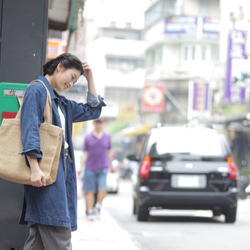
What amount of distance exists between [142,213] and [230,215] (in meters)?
1.47

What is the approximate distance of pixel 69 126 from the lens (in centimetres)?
443

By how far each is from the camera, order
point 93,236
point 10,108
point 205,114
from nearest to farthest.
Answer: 1. point 10,108
2. point 93,236
3. point 205,114

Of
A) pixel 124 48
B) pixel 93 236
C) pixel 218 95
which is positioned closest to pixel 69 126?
pixel 93 236

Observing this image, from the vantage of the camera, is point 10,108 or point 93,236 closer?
point 10,108

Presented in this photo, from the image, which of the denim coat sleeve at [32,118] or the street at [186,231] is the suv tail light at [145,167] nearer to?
the street at [186,231]

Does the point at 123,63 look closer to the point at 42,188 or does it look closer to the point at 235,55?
the point at 235,55

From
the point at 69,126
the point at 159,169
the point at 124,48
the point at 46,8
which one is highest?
the point at 124,48

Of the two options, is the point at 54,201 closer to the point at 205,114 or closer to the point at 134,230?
the point at 134,230

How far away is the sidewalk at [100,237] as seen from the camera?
7.47 m

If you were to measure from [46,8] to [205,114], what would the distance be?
39105 mm

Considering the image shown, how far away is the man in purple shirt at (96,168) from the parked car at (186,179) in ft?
2.01

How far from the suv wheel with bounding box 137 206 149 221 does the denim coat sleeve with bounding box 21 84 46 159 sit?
24.2 ft

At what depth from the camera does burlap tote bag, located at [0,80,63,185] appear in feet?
12.9

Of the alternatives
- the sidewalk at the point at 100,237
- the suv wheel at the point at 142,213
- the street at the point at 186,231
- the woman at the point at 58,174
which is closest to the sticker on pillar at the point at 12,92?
the woman at the point at 58,174
